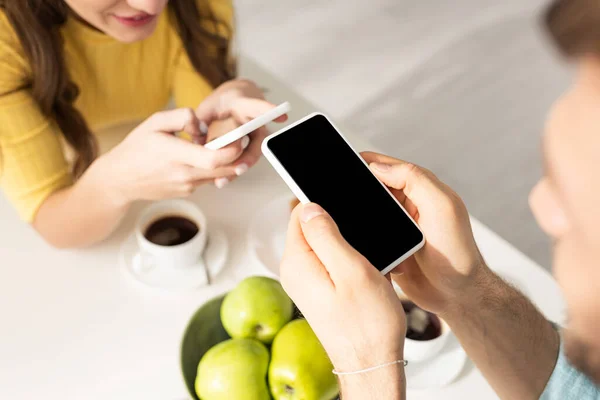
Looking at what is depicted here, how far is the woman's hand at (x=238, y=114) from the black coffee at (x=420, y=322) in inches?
11.5

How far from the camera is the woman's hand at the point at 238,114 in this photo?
79 centimetres

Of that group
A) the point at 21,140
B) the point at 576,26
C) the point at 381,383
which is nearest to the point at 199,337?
the point at 381,383

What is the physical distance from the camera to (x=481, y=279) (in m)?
0.65

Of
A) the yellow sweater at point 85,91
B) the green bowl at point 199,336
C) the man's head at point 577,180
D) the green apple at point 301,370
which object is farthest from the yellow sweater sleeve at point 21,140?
the man's head at point 577,180

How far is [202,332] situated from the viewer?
686 millimetres

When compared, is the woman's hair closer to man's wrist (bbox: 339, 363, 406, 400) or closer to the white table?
the white table

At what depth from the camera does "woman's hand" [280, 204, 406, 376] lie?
1.68 ft

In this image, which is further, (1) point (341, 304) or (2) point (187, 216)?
(2) point (187, 216)

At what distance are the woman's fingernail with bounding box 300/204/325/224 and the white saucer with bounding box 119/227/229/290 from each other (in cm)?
29

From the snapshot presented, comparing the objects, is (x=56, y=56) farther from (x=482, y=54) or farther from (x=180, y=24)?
(x=482, y=54)

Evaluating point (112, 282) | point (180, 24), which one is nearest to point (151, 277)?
point (112, 282)

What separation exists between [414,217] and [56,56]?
0.59 metres

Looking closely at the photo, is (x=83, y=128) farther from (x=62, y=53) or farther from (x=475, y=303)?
(x=475, y=303)

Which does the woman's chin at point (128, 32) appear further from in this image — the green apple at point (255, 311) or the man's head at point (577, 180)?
the man's head at point (577, 180)
